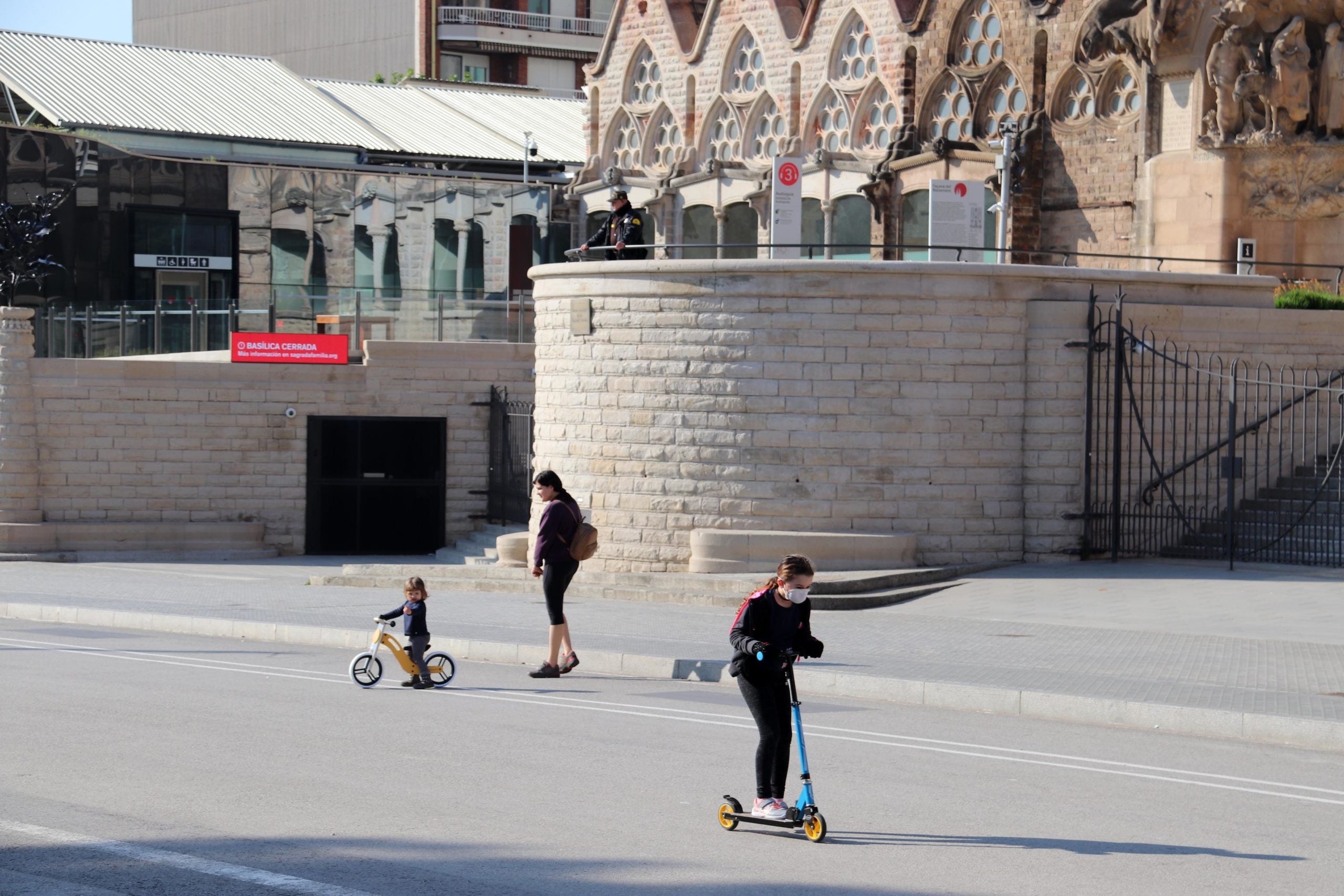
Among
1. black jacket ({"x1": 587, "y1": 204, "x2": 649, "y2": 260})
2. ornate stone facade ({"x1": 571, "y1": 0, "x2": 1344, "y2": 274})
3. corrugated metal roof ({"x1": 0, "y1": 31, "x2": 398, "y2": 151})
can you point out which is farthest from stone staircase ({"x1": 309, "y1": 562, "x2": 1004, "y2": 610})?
corrugated metal roof ({"x1": 0, "y1": 31, "x2": 398, "y2": 151})

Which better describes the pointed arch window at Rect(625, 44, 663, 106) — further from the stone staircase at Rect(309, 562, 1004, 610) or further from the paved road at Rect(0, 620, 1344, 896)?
the paved road at Rect(0, 620, 1344, 896)

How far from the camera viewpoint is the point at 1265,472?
22.6m

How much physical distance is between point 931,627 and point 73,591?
1136cm

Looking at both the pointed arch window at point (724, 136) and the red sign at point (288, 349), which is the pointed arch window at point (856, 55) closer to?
the pointed arch window at point (724, 136)

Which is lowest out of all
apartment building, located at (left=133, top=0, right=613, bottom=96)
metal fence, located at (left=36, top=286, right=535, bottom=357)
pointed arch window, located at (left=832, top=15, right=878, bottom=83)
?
metal fence, located at (left=36, top=286, right=535, bottom=357)

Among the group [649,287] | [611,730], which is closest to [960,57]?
[649,287]

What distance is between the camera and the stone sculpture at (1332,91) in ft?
93.1

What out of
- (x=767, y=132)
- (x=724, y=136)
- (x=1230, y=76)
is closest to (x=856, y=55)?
(x=767, y=132)

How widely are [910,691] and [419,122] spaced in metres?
44.2

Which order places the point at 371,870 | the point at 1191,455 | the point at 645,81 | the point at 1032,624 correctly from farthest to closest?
the point at 645,81 → the point at 1191,455 → the point at 1032,624 → the point at 371,870

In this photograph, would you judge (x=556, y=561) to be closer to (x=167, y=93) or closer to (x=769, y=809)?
(x=769, y=809)

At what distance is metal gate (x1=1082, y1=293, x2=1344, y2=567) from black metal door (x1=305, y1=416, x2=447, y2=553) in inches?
542

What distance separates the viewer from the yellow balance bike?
1325 cm

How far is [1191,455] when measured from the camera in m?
22.2
